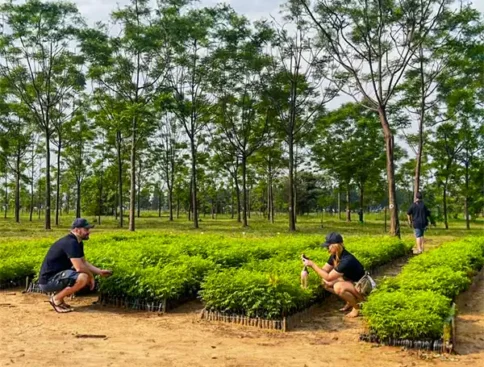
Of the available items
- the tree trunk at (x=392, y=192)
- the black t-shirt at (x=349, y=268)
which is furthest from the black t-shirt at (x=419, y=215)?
the black t-shirt at (x=349, y=268)

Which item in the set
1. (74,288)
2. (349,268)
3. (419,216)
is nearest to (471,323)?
(349,268)

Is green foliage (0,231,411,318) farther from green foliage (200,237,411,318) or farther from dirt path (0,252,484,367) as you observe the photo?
dirt path (0,252,484,367)

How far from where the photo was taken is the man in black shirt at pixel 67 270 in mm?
6949

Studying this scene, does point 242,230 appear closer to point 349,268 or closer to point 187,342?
point 349,268

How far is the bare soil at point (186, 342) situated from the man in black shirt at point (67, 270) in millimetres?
303

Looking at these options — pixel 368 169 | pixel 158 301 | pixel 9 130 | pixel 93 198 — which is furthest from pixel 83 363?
pixel 93 198

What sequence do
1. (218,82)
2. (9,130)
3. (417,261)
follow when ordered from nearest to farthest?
(417,261) → (218,82) → (9,130)

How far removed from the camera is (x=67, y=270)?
279 inches

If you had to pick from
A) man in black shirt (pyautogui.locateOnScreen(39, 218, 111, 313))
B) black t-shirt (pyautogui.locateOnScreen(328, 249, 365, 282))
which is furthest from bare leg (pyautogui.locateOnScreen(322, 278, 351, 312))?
man in black shirt (pyautogui.locateOnScreen(39, 218, 111, 313))

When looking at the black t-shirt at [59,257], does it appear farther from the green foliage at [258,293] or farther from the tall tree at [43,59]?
the tall tree at [43,59]

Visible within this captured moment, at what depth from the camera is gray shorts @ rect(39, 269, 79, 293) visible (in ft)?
22.9

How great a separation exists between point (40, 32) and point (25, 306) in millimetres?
21615

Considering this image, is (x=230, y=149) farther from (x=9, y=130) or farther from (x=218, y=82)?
(x=9, y=130)

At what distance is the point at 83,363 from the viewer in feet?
15.1
